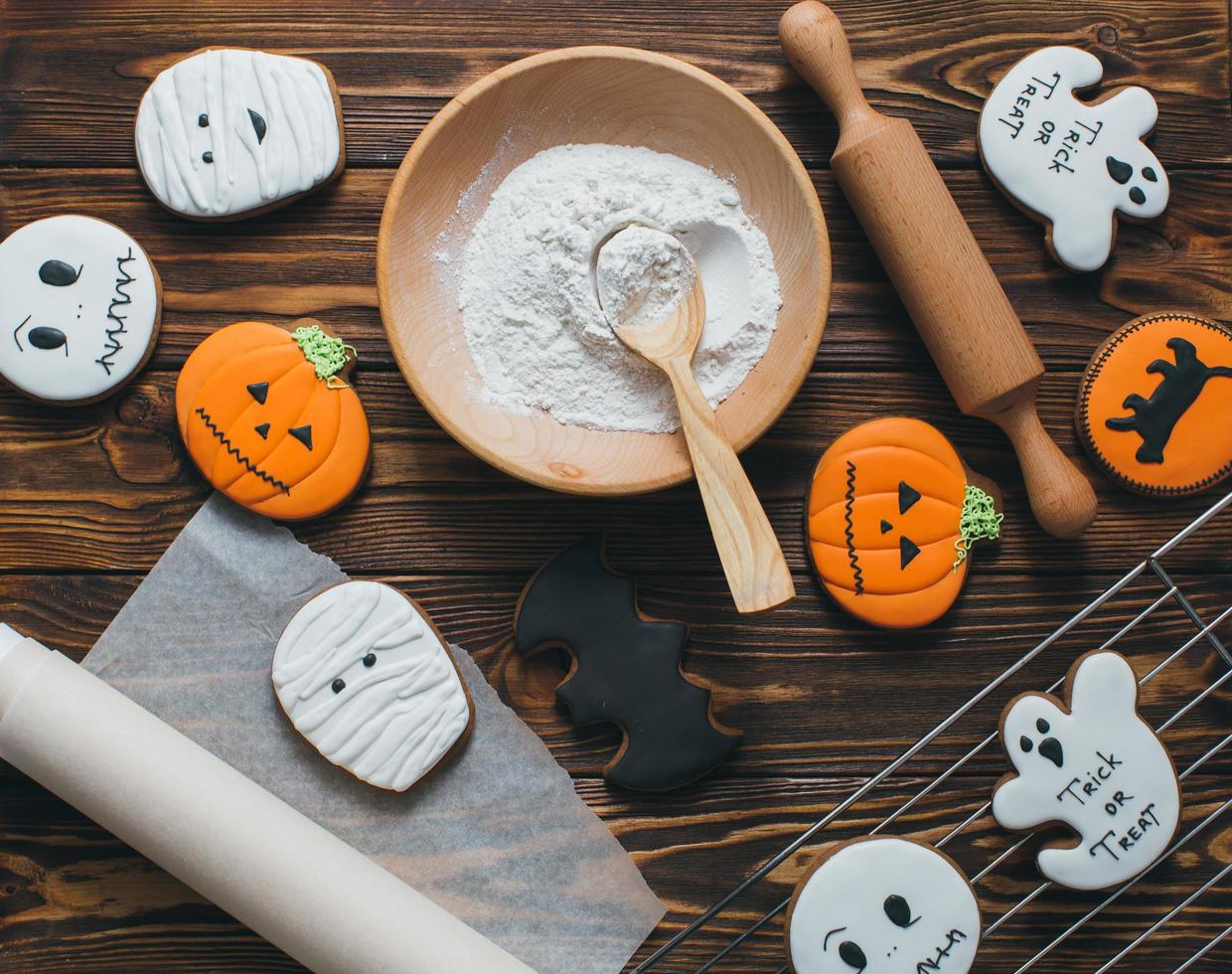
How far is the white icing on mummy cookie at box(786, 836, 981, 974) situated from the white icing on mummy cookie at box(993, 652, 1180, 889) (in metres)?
0.09

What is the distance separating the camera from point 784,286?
34.9 inches

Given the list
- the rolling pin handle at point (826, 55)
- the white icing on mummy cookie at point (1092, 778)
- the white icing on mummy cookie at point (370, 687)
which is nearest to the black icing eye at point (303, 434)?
the white icing on mummy cookie at point (370, 687)

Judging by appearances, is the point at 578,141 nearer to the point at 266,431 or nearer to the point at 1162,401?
the point at 266,431

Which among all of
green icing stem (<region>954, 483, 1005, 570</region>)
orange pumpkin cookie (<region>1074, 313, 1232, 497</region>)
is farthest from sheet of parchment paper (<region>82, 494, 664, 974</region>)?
orange pumpkin cookie (<region>1074, 313, 1232, 497</region>)

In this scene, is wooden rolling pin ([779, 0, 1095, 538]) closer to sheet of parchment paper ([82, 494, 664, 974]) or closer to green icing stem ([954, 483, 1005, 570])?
green icing stem ([954, 483, 1005, 570])

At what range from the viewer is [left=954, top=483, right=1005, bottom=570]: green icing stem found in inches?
37.2

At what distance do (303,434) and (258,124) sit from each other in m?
0.31

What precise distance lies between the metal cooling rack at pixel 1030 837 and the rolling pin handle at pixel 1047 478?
0.23 feet

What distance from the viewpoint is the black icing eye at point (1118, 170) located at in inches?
37.7

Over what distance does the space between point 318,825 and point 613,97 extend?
74cm

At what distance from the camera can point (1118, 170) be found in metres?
0.96

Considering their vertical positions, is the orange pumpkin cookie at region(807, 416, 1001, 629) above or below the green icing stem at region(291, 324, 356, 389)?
below

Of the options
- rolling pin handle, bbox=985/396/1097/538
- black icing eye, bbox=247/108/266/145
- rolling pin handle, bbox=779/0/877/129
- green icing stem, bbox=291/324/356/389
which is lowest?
rolling pin handle, bbox=985/396/1097/538

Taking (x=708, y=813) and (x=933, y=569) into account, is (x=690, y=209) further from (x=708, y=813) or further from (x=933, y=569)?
(x=708, y=813)
